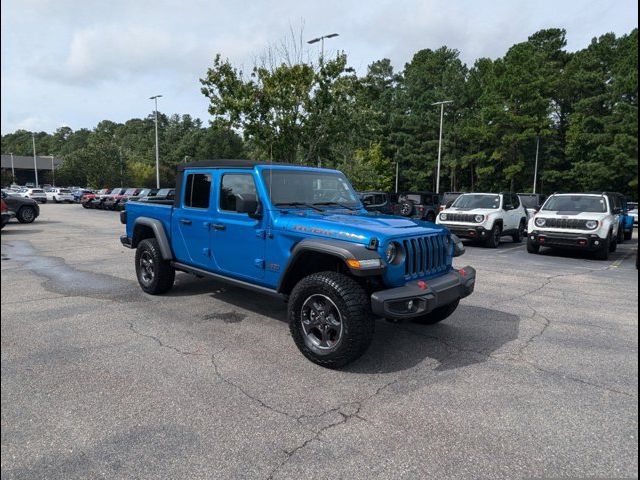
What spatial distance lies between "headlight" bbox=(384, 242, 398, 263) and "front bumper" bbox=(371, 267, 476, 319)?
0.86ft

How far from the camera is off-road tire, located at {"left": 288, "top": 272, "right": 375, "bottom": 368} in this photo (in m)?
3.83

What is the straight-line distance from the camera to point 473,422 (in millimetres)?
3129

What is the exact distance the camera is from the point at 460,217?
13.5 meters

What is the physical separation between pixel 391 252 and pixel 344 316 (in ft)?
2.24

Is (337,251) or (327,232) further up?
(327,232)

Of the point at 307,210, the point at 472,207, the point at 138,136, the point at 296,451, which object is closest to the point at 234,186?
the point at 307,210

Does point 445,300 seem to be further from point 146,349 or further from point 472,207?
point 472,207

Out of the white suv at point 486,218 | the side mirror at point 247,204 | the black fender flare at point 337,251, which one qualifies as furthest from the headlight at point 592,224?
the side mirror at point 247,204

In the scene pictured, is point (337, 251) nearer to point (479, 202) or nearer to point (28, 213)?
point (479, 202)

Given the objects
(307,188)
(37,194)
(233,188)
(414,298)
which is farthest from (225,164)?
(37,194)

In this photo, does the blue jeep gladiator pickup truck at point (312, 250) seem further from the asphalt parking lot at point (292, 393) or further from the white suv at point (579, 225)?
the white suv at point (579, 225)

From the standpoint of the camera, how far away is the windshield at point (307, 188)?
491 centimetres

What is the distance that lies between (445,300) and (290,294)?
1.44 m

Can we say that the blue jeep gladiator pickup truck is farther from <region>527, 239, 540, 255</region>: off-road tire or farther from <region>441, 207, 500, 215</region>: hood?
<region>441, 207, 500, 215</region>: hood
